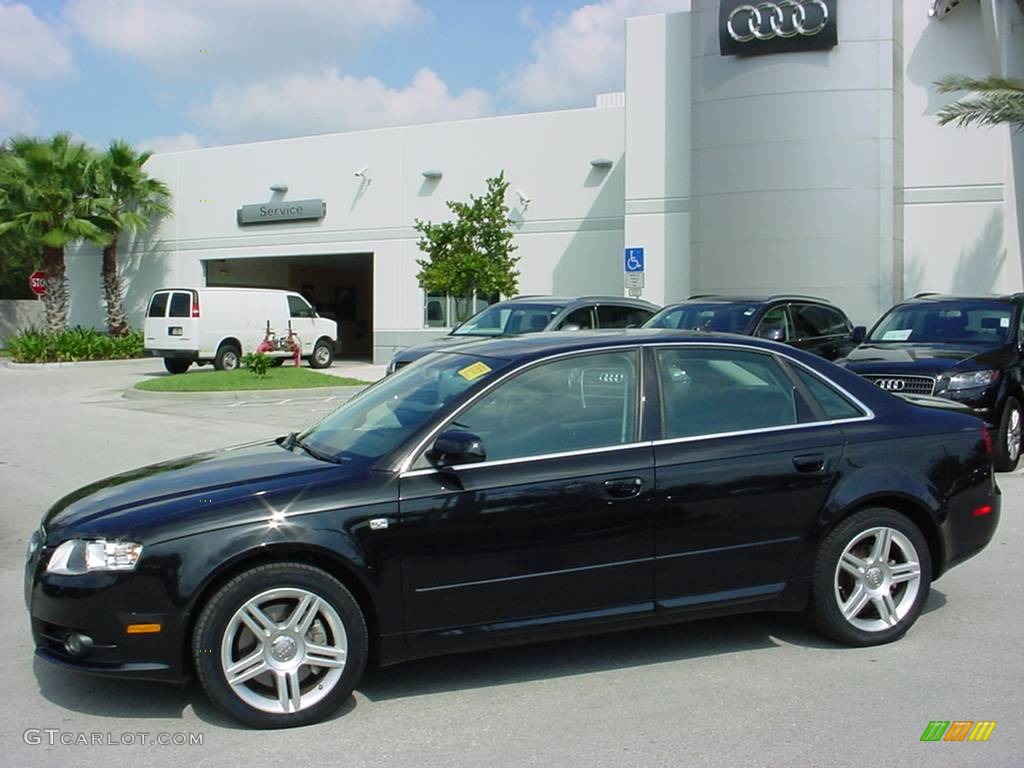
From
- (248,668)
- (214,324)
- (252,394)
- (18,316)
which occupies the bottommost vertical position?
(248,668)

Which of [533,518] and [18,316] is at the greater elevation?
[18,316]

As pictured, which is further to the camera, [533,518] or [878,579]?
[878,579]

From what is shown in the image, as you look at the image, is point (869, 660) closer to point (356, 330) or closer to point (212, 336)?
point (212, 336)

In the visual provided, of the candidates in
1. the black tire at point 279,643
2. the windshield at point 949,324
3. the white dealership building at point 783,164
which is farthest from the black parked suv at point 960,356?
the white dealership building at point 783,164

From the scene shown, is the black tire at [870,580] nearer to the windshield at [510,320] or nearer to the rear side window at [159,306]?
the windshield at [510,320]

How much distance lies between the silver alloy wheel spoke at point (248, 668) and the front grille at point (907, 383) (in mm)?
7559

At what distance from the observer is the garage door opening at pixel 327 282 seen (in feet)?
120

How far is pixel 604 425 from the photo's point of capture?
201 inches

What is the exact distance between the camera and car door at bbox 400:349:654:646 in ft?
15.3

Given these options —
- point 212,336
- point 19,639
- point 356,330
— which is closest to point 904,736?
point 19,639

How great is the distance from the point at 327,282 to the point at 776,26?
879 inches

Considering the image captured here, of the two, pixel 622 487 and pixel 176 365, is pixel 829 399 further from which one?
pixel 176 365

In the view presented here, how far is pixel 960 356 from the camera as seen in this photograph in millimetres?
10773

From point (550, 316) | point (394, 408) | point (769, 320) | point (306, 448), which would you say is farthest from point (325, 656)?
point (550, 316)
